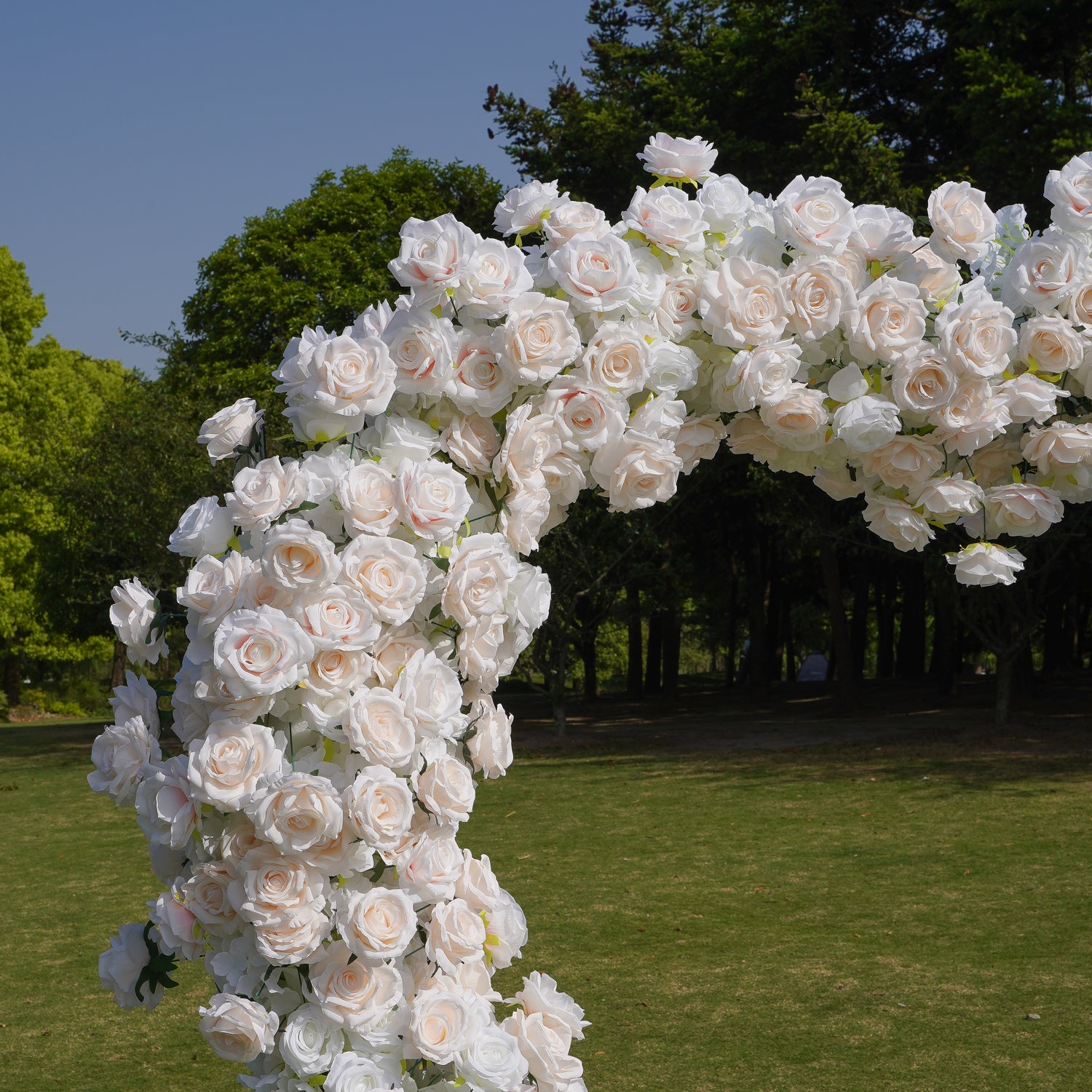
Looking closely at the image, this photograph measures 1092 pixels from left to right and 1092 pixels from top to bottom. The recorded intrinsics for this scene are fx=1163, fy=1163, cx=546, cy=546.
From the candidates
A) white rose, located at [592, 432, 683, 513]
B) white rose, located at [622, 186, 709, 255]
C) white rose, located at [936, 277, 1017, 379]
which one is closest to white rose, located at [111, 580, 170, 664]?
white rose, located at [592, 432, 683, 513]

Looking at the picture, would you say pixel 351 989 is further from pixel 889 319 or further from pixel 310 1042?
pixel 889 319

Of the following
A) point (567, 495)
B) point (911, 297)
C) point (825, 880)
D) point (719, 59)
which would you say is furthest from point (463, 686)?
point (719, 59)

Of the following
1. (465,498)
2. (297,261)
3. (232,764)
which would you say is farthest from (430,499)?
(297,261)

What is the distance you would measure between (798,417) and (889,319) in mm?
324

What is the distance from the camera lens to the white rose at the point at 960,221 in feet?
9.52

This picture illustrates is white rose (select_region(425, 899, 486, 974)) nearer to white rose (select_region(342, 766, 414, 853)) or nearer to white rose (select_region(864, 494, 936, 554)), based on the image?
white rose (select_region(342, 766, 414, 853))

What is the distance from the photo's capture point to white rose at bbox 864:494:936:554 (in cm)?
297

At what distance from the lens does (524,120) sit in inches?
848

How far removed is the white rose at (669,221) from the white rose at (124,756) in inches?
67.2

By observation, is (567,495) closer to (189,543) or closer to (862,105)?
(189,543)

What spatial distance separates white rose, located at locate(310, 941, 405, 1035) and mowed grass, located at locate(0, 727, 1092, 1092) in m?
3.41

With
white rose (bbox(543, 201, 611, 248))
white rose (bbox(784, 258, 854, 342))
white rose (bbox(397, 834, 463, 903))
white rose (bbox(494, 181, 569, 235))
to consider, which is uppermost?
white rose (bbox(494, 181, 569, 235))

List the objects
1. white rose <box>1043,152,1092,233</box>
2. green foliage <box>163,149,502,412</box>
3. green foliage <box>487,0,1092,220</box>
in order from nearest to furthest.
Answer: white rose <box>1043,152,1092,233</box> → green foliage <box>487,0,1092,220</box> → green foliage <box>163,149,502,412</box>

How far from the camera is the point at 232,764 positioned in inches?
93.7
